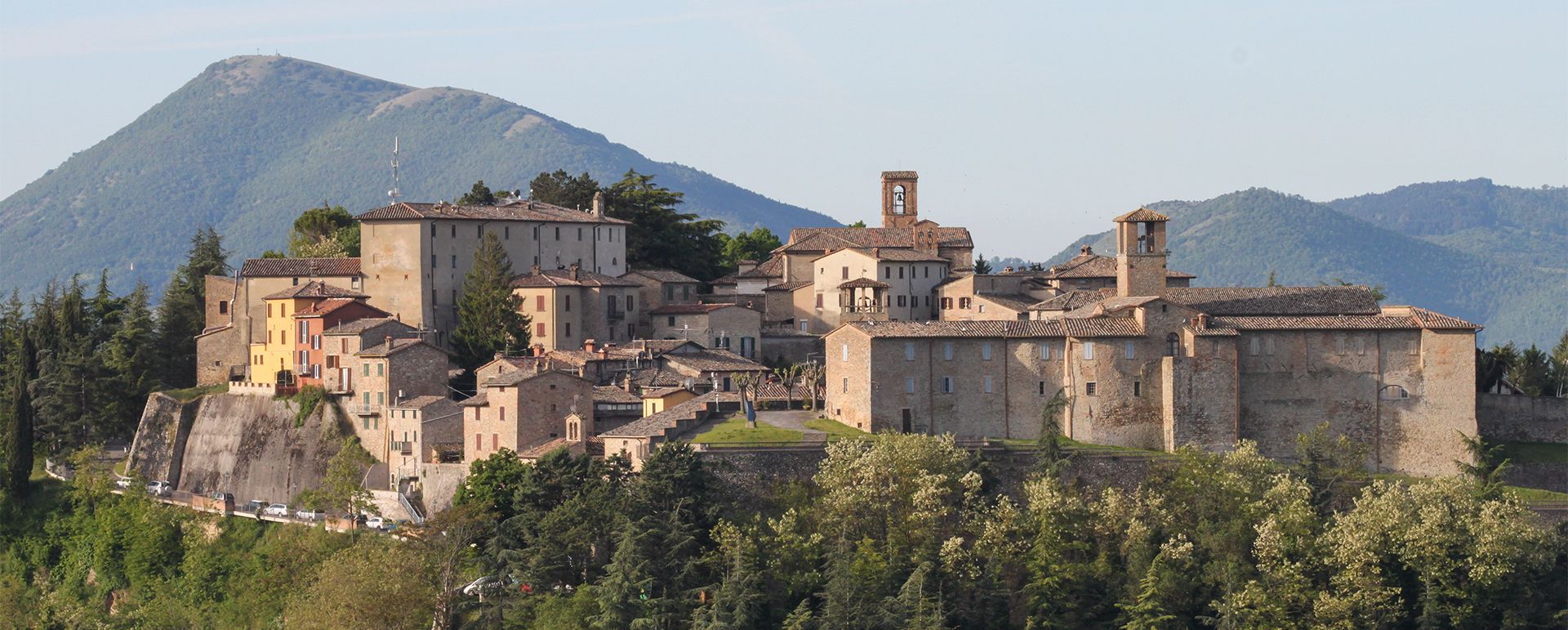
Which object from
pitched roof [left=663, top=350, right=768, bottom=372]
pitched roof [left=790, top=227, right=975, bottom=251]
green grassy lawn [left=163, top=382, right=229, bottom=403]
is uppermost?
pitched roof [left=790, top=227, right=975, bottom=251]

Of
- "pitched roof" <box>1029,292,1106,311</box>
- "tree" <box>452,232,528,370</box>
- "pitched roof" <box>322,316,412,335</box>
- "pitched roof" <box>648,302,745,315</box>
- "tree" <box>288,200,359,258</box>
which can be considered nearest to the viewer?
"pitched roof" <box>1029,292,1106,311</box>

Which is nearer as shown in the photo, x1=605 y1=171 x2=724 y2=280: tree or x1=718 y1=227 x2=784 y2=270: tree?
x1=605 y1=171 x2=724 y2=280: tree

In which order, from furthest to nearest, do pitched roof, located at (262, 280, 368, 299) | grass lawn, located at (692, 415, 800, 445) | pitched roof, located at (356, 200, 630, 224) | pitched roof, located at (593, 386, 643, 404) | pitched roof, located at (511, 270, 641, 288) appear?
pitched roof, located at (356, 200, 630, 224)
pitched roof, located at (511, 270, 641, 288)
pitched roof, located at (262, 280, 368, 299)
pitched roof, located at (593, 386, 643, 404)
grass lawn, located at (692, 415, 800, 445)

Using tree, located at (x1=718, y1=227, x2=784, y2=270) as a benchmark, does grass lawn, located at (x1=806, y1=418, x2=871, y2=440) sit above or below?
below

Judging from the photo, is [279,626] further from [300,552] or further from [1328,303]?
[1328,303]

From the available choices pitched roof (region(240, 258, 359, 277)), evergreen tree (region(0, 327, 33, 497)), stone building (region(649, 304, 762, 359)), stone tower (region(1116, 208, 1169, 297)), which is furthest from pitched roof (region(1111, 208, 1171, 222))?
evergreen tree (region(0, 327, 33, 497))

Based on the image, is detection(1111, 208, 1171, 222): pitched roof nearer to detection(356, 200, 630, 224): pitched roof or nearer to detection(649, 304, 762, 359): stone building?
detection(649, 304, 762, 359): stone building

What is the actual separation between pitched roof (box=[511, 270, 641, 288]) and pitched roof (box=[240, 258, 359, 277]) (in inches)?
234

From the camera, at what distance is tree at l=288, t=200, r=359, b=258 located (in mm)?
81188

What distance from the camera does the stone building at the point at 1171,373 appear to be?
191 ft

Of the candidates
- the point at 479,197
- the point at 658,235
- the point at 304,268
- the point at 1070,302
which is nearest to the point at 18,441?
the point at 304,268

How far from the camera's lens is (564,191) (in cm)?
8512

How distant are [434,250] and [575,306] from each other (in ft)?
17.3

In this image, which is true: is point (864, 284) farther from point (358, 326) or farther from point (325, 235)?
point (325, 235)
